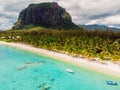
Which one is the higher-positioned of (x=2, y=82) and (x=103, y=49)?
(x=103, y=49)

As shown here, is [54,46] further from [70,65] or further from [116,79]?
[116,79]

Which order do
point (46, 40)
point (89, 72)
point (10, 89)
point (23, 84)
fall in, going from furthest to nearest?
point (46, 40) < point (89, 72) < point (23, 84) < point (10, 89)

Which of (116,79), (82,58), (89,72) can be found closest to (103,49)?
(82,58)

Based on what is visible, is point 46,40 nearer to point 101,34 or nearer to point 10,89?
point 101,34

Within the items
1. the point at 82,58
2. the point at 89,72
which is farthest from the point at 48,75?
the point at 82,58

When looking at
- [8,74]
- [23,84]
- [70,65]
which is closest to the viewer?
[23,84]

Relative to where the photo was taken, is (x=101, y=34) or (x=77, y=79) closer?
(x=77, y=79)

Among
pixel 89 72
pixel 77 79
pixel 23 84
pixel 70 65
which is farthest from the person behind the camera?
pixel 70 65

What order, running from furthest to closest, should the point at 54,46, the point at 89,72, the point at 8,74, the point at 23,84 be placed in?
the point at 54,46, the point at 89,72, the point at 8,74, the point at 23,84

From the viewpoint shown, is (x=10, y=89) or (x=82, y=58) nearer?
(x=10, y=89)
